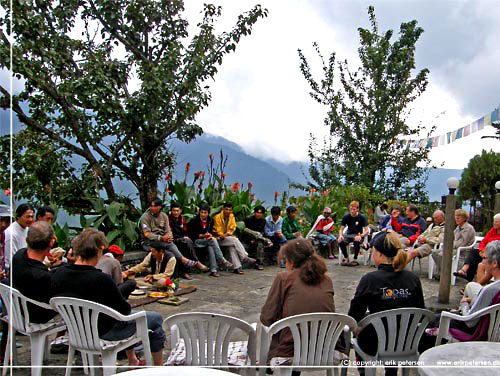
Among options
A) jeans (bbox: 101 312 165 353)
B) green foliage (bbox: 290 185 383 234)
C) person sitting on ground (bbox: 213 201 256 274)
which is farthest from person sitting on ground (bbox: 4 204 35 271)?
green foliage (bbox: 290 185 383 234)

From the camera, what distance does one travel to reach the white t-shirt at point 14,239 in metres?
3.76

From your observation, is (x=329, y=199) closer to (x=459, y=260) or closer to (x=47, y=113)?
(x=459, y=260)

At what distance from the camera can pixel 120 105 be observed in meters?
6.54

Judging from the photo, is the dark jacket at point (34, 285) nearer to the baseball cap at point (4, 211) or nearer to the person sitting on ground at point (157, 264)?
the baseball cap at point (4, 211)

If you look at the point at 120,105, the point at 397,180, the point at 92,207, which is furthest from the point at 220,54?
the point at 397,180

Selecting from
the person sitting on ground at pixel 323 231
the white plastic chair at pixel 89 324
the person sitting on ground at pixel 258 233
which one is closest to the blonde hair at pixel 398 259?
the white plastic chair at pixel 89 324

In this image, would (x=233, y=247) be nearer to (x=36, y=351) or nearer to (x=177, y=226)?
(x=177, y=226)

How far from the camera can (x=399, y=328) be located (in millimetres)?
2711

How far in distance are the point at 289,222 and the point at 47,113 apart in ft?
14.4

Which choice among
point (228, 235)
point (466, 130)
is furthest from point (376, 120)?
point (228, 235)

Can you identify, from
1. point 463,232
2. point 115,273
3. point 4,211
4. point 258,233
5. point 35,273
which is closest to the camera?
point 35,273

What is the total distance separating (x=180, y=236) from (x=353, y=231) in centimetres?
323

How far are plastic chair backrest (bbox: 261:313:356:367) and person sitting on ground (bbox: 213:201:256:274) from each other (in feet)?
14.8

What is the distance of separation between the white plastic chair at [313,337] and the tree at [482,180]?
10242mm
